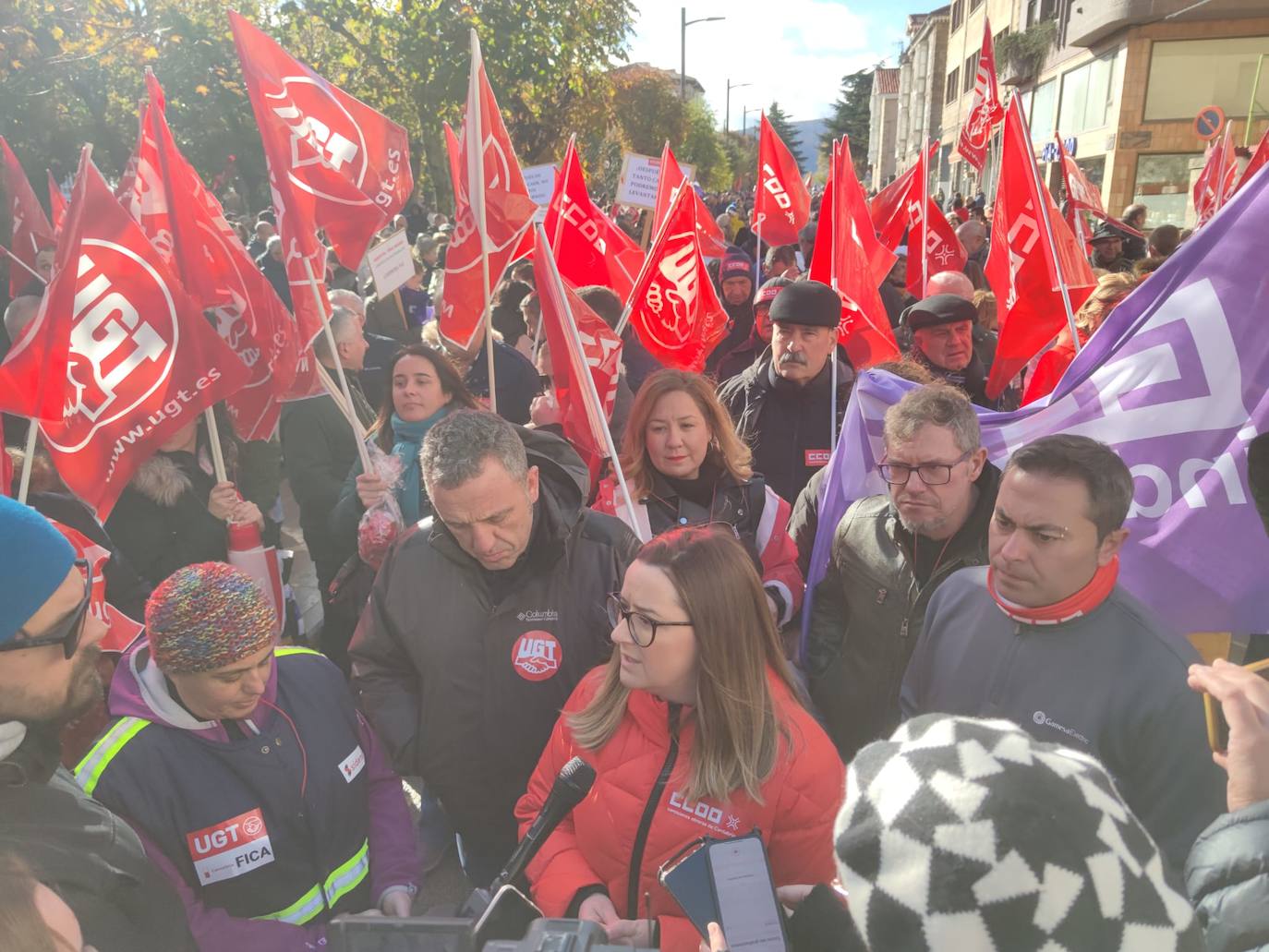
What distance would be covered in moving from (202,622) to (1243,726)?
1969 mm

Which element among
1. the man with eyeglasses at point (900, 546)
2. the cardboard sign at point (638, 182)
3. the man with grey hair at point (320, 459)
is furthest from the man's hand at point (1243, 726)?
the cardboard sign at point (638, 182)

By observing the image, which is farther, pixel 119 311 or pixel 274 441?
pixel 274 441

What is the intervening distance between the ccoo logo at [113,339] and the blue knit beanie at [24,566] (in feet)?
5.06

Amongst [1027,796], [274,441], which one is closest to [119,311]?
[274,441]

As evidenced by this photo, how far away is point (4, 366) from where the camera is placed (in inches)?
110

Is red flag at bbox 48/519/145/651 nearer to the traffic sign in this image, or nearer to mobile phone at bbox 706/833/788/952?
mobile phone at bbox 706/833/788/952

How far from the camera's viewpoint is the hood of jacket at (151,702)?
1987 millimetres

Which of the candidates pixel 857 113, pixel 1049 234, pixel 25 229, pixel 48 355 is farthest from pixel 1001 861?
pixel 857 113

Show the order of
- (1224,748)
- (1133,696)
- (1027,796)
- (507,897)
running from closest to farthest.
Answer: (1027,796) → (507,897) → (1224,748) → (1133,696)

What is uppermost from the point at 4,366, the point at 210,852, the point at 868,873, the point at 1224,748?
the point at 4,366

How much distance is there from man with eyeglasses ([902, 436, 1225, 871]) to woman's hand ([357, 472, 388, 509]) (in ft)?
8.12

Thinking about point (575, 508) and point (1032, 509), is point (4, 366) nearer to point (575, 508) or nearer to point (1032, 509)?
point (575, 508)

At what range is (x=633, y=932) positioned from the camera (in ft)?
6.12

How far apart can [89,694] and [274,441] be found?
3.70 metres
